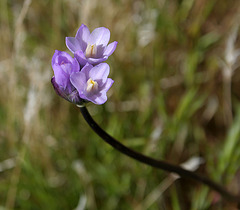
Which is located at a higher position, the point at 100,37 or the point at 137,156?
the point at 100,37

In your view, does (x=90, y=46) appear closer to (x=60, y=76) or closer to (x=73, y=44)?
(x=73, y=44)

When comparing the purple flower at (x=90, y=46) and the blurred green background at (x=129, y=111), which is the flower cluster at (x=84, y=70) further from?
the blurred green background at (x=129, y=111)

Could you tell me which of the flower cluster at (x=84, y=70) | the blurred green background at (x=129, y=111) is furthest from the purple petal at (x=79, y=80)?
the blurred green background at (x=129, y=111)

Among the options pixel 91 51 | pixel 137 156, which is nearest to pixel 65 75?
pixel 91 51

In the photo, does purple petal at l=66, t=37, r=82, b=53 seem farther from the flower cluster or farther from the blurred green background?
the blurred green background

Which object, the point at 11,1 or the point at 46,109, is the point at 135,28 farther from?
the point at 11,1

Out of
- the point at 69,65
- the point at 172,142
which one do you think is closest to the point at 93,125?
the point at 69,65

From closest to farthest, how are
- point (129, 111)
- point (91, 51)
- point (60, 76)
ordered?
1. point (60, 76)
2. point (91, 51)
3. point (129, 111)
